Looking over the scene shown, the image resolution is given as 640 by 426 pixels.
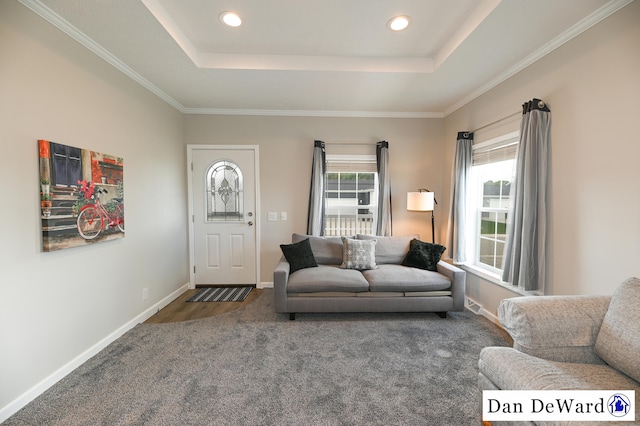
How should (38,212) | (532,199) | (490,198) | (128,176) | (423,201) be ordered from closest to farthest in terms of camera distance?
(38,212) → (532,199) → (128,176) → (490,198) → (423,201)

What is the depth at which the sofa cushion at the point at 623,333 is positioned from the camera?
3.85ft

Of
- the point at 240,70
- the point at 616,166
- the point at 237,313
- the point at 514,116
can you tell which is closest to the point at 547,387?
the point at 616,166

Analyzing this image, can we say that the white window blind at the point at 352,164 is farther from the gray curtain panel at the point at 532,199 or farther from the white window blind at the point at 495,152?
the gray curtain panel at the point at 532,199

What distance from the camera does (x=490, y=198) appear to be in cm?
304

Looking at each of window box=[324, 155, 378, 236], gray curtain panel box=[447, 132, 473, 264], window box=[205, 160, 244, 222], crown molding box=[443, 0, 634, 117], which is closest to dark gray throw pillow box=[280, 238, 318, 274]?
window box=[324, 155, 378, 236]

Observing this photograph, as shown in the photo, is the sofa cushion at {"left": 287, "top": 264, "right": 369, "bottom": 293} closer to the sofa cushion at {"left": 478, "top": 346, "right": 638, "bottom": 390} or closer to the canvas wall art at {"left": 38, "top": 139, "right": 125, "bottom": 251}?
the sofa cushion at {"left": 478, "top": 346, "right": 638, "bottom": 390}

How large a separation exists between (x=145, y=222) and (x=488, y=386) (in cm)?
335

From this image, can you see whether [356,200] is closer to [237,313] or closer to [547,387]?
[237,313]

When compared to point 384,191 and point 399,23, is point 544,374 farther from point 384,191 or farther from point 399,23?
point 384,191

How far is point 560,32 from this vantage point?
6.52 feet

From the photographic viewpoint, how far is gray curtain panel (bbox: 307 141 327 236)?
12.0 ft

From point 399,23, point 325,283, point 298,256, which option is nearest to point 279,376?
point 325,283

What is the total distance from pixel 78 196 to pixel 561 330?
3.37m

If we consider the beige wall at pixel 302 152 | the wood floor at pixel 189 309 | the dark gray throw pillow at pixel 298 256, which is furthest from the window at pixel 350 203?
the wood floor at pixel 189 309
